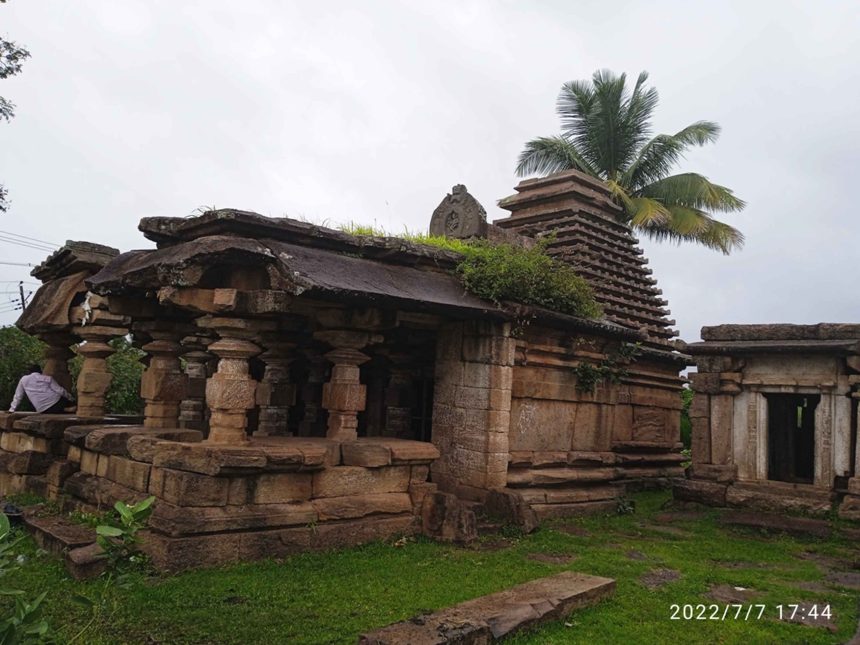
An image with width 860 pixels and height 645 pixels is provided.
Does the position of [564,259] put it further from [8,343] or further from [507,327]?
[8,343]

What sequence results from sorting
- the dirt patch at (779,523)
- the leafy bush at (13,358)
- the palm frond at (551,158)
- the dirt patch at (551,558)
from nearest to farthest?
the dirt patch at (551,558), the dirt patch at (779,523), the leafy bush at (13,358), the palm frond at (551,158)

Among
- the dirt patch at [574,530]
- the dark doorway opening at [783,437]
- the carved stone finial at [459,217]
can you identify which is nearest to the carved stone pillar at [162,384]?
the carved stone finial at [459,217]

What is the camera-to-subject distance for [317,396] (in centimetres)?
954

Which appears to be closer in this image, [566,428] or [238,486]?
[238,486]

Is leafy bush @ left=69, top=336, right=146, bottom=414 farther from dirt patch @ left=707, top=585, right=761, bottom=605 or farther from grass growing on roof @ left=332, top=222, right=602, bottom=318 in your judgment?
dirt patch @ left=707, top=585, right=761, bottom=605

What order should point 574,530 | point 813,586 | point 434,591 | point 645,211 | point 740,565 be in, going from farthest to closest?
point 645,211, point 574,530, point 740,565, point 813,586, point 434,591

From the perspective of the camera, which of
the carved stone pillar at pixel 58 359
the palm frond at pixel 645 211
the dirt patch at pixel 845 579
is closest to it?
the dirt patch at pixel 845 579

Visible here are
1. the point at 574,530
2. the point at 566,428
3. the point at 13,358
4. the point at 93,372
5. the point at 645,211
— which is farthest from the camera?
the point at 645,211

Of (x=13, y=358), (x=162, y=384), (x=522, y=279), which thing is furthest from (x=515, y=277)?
(x=13, y=358)

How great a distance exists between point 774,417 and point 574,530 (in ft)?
14.2

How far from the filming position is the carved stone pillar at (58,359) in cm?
934

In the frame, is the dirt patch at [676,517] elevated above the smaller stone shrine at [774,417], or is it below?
below

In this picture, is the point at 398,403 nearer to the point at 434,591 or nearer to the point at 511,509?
the point at 511,509

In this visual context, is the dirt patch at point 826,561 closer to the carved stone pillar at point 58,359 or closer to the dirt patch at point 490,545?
the dirt patch at point 490,545
